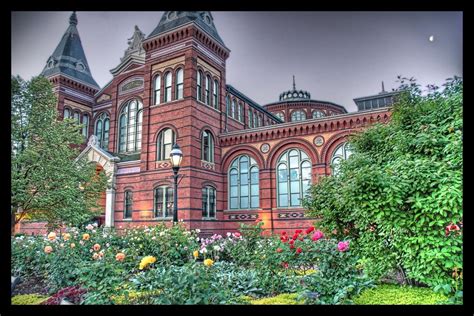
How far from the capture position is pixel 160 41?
61.3 feet

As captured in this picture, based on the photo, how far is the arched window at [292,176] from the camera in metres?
17.8

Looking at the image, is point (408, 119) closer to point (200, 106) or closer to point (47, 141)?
point (47, 141)

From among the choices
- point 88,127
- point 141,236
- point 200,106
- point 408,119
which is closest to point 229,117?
point 200,106

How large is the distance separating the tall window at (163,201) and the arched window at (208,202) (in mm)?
1762

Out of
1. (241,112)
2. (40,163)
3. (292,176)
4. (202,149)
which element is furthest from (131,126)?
(40,163)

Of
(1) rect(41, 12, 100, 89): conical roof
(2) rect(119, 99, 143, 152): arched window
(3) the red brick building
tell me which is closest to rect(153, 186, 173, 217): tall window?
(3) the red brick building

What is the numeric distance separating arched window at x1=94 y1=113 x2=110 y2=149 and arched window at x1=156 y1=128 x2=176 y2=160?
234 inches

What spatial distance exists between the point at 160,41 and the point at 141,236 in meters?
12.8

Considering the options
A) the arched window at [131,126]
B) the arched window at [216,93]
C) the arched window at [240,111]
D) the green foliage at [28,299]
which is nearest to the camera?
the green foliage at [28,299]

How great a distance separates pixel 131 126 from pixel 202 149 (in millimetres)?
5898

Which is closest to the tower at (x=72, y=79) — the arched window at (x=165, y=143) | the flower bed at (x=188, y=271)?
the arched window at (x=165, y=143)

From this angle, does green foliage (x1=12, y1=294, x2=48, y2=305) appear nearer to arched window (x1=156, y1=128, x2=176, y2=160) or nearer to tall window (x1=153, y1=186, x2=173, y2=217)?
tall window (x1=153, y1=186, x2=173, y2=217)

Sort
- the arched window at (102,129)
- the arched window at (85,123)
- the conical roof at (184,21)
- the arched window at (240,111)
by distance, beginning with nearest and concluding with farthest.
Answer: the conical roof at (184,21)
the arched window at (102,129)
the arched window at (85,123)
the arched window at (240,111)

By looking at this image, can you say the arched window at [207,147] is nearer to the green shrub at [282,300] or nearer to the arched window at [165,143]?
the arched window at [165,143]
